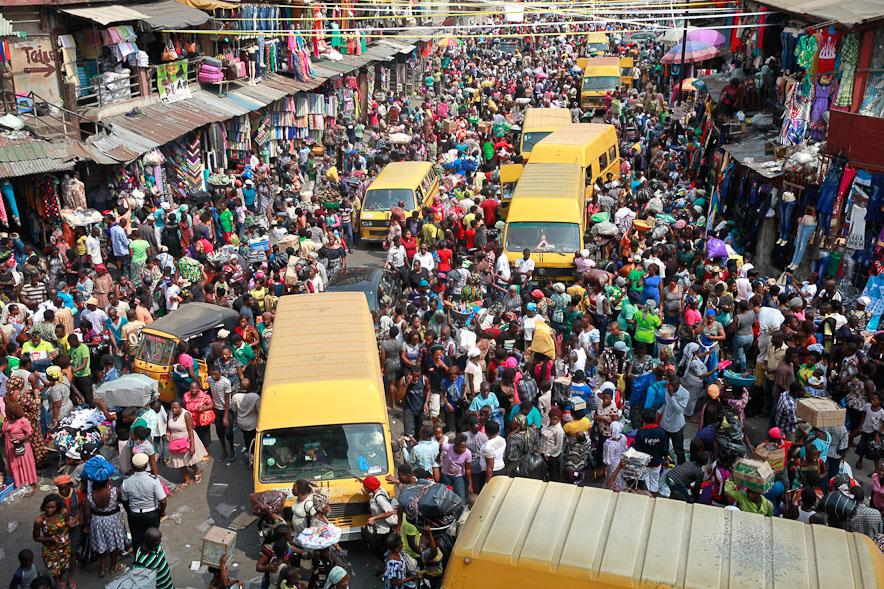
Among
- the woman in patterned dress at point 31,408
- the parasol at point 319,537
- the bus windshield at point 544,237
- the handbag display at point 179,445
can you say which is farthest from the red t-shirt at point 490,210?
the parasol at point 319,537

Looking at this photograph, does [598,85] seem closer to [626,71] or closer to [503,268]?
[626,71]

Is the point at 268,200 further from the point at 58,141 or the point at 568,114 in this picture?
the point at 568,114

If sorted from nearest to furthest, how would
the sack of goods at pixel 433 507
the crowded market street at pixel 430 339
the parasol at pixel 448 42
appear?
the crowded market street at pixel 430 339 → the sack of goods at pixel 433 507 → the parasol at pixel 448 42

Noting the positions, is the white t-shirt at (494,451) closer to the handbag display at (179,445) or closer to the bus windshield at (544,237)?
the handbag display at (179,445)

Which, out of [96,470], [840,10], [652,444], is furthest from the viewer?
[840,10]

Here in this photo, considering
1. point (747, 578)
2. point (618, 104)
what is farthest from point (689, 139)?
point (747, 578)

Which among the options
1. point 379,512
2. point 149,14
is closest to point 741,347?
point 379,512
